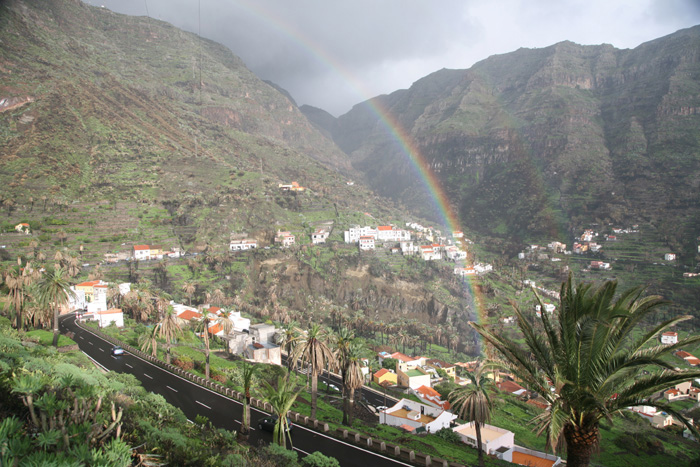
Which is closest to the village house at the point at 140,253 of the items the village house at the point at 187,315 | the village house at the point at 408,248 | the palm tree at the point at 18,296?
the village house at the point at 187,315

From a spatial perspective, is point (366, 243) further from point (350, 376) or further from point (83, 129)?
point (83, 129)

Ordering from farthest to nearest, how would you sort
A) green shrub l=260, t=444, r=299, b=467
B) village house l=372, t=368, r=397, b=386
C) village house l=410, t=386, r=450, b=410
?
1. village house l=372, t=368, r=397, b=386
2. village house l=410, t=386, r=450, b=410
3. green shrub l=260, t=444, r=299, b=467

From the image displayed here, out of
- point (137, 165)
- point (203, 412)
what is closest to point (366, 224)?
point (137, 165)

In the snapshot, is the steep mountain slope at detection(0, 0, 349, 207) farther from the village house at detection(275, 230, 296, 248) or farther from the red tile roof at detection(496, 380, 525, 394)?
the red tile roof at detection(496, 380, 525, 394)

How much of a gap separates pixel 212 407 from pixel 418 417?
16836 millimetres

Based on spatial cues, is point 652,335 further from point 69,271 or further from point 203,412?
point 69,271

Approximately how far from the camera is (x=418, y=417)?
31453 mm

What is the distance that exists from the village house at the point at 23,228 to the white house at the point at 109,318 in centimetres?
3862

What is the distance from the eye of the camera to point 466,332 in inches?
3388

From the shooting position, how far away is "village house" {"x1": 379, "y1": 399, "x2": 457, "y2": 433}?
100 ft

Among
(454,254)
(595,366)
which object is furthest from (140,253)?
(454,254)

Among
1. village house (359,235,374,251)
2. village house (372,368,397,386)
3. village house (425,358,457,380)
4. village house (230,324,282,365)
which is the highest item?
village house (359,235,374,251)

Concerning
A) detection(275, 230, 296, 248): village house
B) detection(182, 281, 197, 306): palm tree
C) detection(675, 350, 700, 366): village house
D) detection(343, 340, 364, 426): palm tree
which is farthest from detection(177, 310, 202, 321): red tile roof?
detection(675, 350, 700, 366): village house

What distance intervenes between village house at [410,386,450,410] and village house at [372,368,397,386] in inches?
159
